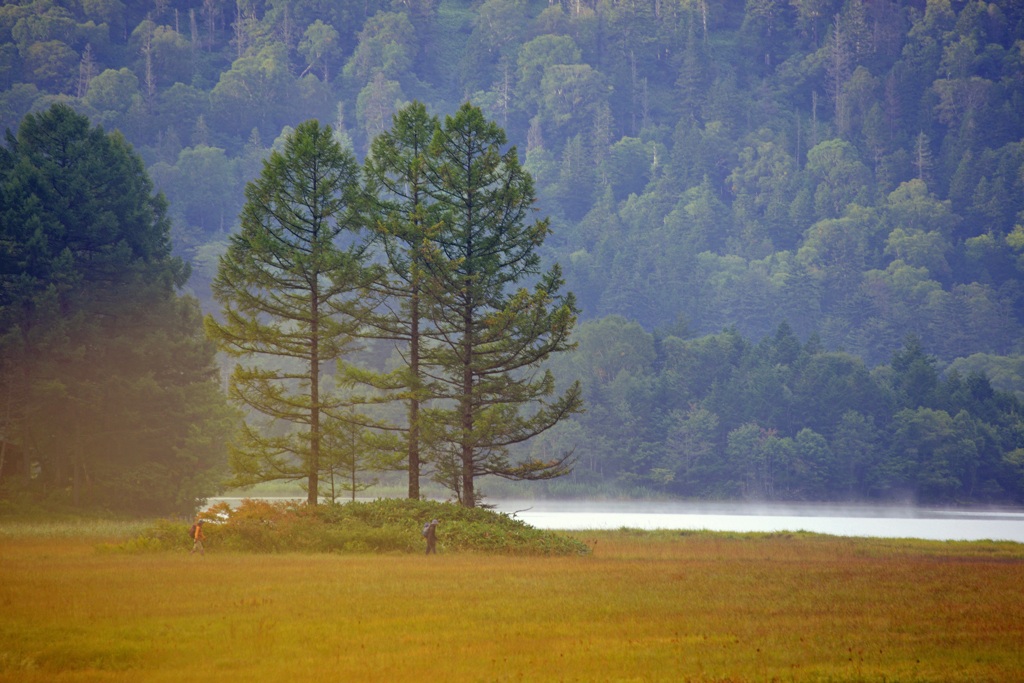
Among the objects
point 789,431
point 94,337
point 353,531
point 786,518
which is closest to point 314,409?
point 353,531

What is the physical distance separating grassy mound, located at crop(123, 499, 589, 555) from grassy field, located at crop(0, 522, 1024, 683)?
1.48 meters

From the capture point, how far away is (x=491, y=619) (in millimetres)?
28125

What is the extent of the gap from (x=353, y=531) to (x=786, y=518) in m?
62.3

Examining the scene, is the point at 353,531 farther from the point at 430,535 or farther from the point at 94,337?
the point at 94,337

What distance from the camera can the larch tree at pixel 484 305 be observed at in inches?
1975

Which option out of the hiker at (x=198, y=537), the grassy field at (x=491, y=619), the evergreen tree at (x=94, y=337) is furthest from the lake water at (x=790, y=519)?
the grassy field at (x=491, y=619)

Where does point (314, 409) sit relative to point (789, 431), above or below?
below

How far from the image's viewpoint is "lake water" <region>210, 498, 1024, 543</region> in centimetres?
7900

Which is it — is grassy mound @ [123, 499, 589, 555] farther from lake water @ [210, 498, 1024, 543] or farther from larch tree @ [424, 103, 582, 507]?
lake water @ [210, 498, 1024, 543]

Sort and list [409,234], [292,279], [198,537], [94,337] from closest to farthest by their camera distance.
A: 1. [198,537]
2. [409,234]
3. [292,279]
4. [94,337]

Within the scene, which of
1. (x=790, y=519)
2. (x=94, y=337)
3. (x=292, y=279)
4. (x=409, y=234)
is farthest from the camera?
(x=790, y=519)

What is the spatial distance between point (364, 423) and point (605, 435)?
8488 cm

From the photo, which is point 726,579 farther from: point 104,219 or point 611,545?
point 104,219

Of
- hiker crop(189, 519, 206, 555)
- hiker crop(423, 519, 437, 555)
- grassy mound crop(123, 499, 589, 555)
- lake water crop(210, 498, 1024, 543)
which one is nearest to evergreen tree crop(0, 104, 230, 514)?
lake water crop(210, 498, 1024, 543)
